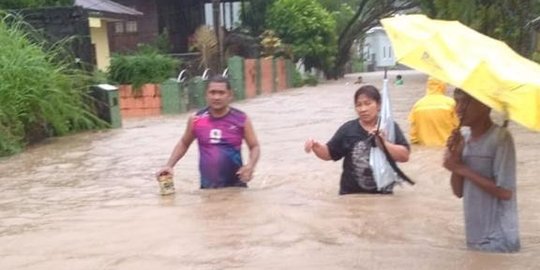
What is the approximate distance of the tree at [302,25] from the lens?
44344 mm

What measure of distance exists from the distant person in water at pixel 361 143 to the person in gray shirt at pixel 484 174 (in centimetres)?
165

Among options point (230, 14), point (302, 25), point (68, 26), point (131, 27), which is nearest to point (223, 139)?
point (68, 26)

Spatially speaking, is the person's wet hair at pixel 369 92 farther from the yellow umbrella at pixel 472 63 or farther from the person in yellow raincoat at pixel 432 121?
the person in yellow raincoat at pixel 432 121

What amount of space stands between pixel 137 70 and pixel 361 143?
18020mm

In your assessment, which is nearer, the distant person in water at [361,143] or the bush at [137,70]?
the distant person in water at [361,143]

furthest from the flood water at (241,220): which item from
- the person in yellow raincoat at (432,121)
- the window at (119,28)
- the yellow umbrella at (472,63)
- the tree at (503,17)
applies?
the window at (119,28)

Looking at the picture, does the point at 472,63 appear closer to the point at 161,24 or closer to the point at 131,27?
the point at 131,27

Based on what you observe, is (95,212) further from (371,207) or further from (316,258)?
(316,258)

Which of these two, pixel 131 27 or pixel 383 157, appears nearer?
pixel 383 157

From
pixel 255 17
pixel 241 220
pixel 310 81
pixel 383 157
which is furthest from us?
pixel 255 17

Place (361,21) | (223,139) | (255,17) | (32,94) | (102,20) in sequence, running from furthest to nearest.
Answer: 1. (361,21)
2. (255,17)
3. (102,20)
4. (32,94)
5. (223,139)

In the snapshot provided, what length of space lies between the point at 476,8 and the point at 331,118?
3897mm

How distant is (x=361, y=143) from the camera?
24.9ft

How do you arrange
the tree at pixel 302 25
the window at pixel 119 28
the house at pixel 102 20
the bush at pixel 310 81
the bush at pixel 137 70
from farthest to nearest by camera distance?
the tree at pixel 302 25, the bush at pixel 310 81, the window at pixel 119 28, the house at pixel 102 20, the bush at pixel 137 70
